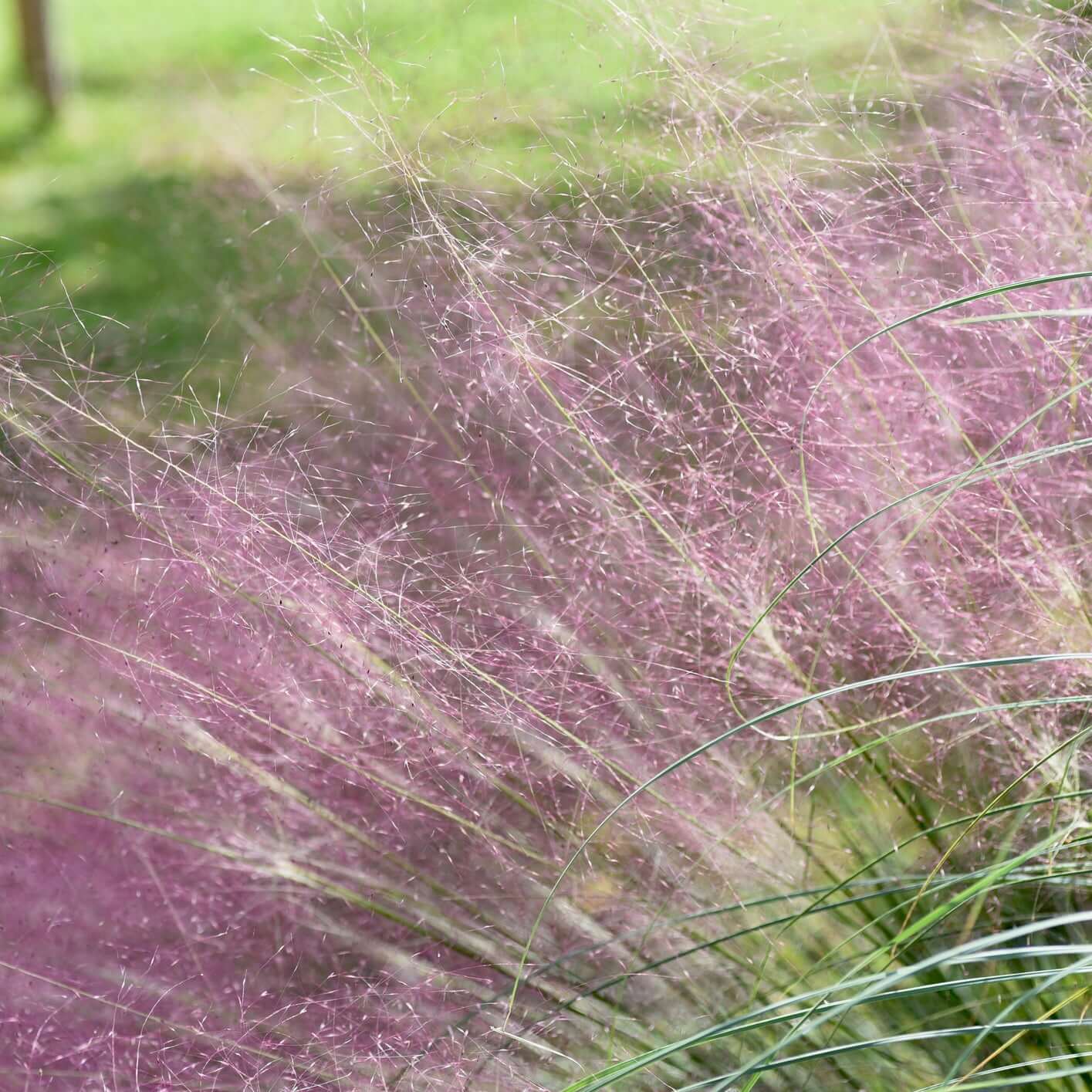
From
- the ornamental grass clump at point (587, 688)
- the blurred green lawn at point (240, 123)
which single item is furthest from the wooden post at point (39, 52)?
the ornamental grass clump at point (587, 688)

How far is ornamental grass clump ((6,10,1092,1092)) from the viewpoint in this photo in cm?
61

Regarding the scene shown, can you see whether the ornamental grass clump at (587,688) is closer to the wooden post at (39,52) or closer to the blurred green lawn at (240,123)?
the blurred green lawn at (240,123)

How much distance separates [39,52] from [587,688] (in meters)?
2.03

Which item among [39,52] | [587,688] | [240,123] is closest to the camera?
[587,688]

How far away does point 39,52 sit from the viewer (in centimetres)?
218

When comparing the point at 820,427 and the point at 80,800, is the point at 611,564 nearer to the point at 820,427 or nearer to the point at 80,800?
the point at 820,427

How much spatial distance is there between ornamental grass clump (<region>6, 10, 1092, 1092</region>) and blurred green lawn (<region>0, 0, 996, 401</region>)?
0.31 ft

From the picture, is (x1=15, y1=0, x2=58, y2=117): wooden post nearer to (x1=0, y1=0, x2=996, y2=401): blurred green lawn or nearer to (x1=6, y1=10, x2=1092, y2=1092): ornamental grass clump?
(x1=0, y1=0, x2=996, y2=401): blurred green lawn

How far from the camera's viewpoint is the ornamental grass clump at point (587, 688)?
61cm

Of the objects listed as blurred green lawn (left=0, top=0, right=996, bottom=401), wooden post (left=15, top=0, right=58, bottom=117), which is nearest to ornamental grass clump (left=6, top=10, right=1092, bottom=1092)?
blurred green lawn (left=0, top=0, right=996, bottom=401)

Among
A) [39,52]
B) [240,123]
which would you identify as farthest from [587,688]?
[39,52]

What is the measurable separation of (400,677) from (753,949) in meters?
0.24

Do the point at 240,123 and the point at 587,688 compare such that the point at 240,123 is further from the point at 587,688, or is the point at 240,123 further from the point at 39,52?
the point at 587,688

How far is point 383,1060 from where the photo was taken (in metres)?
0.60
